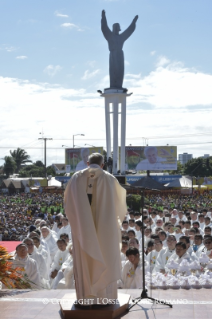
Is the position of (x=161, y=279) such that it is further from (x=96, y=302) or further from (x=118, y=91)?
(x=118, y=91)

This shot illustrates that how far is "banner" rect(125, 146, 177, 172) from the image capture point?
49.6 m

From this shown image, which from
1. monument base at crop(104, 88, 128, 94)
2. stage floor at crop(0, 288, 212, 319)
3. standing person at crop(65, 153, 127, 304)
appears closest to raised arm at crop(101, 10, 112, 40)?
monument base at crop(104, 88, 128, 94)

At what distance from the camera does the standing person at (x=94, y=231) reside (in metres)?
4.73

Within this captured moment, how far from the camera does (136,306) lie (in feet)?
17.4

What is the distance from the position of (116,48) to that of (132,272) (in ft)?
102

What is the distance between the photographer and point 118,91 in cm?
3725

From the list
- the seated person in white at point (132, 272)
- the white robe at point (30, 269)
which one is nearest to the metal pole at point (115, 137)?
the white robe at point (30, 269)

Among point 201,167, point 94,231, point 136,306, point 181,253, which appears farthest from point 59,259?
point 201,167

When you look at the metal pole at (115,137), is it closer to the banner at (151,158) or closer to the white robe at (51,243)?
the banner at (151,158)

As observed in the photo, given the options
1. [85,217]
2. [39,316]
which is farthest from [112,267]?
[39,316]

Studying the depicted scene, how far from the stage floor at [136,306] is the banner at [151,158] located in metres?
43.4

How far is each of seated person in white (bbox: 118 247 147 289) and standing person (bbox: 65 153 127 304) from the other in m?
2.05

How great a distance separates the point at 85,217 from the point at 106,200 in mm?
278

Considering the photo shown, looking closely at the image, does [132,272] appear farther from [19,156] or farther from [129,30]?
[19,156]
